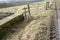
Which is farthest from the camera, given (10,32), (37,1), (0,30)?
(37,1)

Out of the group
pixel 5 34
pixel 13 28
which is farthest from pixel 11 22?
pixel 5 34

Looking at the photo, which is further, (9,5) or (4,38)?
(9,5)

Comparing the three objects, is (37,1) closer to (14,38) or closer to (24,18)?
(24,18)

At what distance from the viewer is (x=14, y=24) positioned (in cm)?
751

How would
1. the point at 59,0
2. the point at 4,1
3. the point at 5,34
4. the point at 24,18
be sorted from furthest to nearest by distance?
the point at 4,1 → the point at 59,0 → the point at 24,18 → the point at 5,34

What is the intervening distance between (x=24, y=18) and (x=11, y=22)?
7.59 feet

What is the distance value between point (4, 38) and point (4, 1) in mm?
9332

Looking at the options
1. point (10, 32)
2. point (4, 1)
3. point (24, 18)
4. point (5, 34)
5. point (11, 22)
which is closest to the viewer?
point (5, 34)

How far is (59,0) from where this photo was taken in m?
13.6

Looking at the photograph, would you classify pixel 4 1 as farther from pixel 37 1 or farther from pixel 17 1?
pixel 37 1

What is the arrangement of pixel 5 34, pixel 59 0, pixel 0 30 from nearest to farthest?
pixel 0 30
pixel 5 34
pixel 59 0

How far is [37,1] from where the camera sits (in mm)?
17250

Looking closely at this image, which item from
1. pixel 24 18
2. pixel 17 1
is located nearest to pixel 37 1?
pixel 17 1

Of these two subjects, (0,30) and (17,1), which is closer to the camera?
(0,30)
